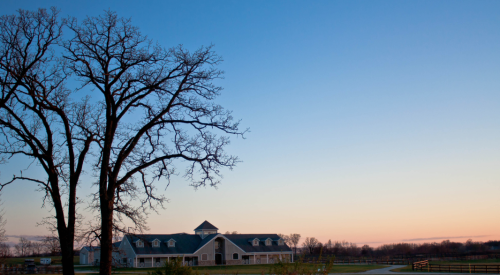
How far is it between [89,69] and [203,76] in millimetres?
3911

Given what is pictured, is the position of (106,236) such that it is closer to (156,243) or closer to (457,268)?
(457,268)

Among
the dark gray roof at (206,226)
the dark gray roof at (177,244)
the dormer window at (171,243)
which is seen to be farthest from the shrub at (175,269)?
the dark gray roof at (206,226)

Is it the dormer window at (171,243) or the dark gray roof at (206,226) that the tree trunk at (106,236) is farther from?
the dark gray roof at (206,226)

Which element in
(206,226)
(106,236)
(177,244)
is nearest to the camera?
(106,236)

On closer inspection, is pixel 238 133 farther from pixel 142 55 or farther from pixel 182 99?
pixel 142 55

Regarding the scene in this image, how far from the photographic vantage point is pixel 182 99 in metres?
14.3

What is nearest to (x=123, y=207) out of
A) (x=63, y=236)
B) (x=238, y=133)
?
(x=63, y=236)

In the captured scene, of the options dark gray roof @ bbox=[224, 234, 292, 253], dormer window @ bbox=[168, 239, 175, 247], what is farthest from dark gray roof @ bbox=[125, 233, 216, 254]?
dark gray roof @ bbox=[224, 234, 292, 253]

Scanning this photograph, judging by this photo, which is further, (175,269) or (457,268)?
(457,268)

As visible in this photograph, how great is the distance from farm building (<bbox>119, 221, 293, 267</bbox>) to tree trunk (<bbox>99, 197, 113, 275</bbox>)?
49.4 metres

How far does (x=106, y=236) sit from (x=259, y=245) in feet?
204

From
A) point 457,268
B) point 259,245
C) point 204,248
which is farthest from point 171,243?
point 457,268

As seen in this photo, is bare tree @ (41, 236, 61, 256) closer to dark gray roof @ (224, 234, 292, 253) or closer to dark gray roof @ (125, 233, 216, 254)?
dark gray roof @ (125, 233, 216, 254)

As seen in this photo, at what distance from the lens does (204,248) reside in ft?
214
